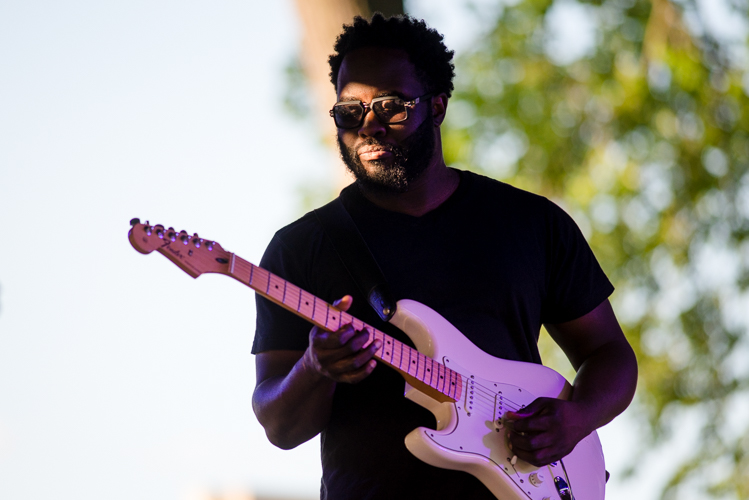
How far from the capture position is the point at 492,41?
750 centimetres

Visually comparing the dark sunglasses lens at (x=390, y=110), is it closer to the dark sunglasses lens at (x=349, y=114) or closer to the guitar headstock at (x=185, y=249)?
the dark sunglasses lens at (x=349, y=114)

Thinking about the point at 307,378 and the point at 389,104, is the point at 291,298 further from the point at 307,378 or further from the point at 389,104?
the point at 389,104

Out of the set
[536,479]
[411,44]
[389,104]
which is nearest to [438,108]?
[411,44]

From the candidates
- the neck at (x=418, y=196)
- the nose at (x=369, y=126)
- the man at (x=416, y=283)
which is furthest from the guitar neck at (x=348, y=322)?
the nose at (x=369, y=126)

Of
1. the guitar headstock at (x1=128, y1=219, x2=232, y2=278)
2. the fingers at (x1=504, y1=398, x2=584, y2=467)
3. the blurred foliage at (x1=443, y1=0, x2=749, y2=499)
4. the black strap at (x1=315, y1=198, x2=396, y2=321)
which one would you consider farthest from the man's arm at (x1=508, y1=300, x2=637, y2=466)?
the blurred foliage at (x1=443, y1=0, x2=749, y2=499)

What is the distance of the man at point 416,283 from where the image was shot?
2453 millimetres

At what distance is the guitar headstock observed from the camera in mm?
2100

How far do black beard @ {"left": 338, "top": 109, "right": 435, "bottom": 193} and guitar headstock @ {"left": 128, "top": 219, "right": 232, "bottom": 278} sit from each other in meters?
0.73

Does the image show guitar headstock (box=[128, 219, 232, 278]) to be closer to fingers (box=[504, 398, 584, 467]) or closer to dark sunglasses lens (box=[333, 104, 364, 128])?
dark sunglasses lens (box=[333, 104, 364, 128])

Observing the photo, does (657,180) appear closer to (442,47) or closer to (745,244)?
(745,244)

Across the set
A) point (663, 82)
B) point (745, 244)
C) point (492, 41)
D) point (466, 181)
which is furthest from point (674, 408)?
point (466, 181)

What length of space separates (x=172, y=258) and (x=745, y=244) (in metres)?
5.79

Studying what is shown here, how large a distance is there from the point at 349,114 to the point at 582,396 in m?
1.14

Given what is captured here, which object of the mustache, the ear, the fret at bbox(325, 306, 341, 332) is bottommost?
the fret at bbox(325, 306, 341, 332)
